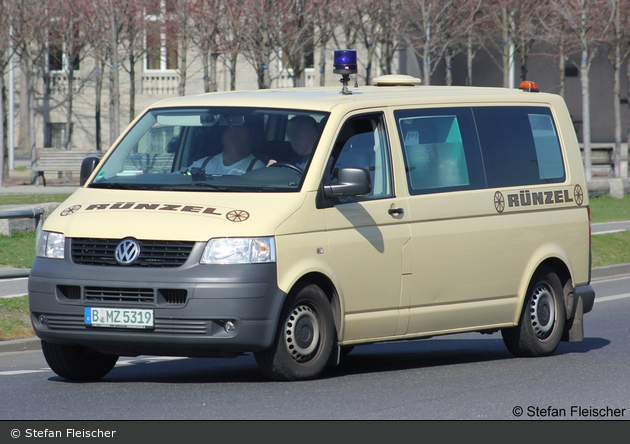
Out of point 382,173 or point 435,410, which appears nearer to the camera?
point 435,410

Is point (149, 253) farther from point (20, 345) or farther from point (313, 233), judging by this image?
point (20, 345)

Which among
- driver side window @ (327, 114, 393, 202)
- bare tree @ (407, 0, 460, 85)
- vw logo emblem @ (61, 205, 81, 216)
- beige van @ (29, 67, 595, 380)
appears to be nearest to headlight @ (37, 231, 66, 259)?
beige van @ (29, 67, 595, 380)

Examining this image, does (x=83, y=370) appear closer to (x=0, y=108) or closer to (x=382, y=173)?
(x=382, y=173)

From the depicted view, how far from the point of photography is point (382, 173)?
8.22 meters

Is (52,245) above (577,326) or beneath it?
above

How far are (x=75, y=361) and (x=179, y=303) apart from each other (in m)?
1.22

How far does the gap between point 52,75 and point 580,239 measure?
130ft

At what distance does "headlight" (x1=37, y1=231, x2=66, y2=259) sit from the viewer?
295 inches

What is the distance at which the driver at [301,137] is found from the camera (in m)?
7.81

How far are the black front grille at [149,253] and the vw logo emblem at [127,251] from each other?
3cm

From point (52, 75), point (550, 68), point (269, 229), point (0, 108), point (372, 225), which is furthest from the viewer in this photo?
point (550, 68)

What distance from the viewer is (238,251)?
7.18m

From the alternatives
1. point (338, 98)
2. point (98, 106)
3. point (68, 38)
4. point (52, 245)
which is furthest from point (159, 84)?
point (52, 245)

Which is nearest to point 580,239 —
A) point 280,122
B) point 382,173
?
point 382,173
